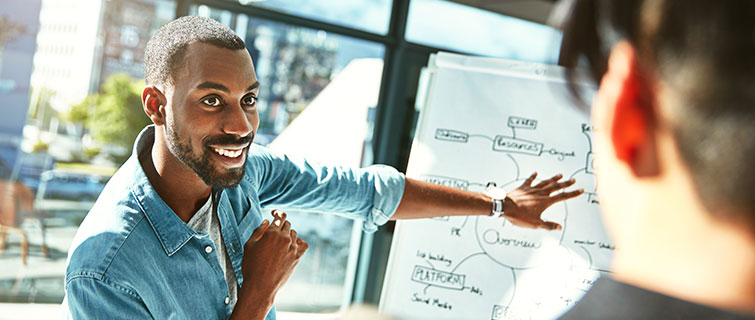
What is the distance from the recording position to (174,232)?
47.9 inches

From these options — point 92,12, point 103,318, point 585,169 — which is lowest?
point 103,318

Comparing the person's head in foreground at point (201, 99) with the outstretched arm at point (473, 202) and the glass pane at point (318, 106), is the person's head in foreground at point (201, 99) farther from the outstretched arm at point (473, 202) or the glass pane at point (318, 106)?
the glass pane at point (318, 106)

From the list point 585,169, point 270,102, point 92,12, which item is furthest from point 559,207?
point 92,12

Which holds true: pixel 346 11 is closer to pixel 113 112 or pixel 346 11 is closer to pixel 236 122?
pixel 113 112

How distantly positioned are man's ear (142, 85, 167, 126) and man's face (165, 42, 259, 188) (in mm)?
23

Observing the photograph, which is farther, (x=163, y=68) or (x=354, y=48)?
(x=354, y=48)

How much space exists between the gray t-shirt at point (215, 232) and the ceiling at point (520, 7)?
2.52 m

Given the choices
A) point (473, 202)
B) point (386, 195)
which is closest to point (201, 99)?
point (386, 195)

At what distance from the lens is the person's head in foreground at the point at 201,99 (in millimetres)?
1294

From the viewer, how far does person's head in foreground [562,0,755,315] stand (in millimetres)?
313

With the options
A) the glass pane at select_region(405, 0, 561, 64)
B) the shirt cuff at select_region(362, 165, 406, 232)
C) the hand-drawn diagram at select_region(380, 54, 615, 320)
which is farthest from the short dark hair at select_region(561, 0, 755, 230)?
the glass pane at select_region(405, 0, 561, 64)

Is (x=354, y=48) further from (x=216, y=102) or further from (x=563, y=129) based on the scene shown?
(x=216, y=102)

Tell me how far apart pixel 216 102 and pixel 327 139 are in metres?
2.16

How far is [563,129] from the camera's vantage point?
2.05 m
